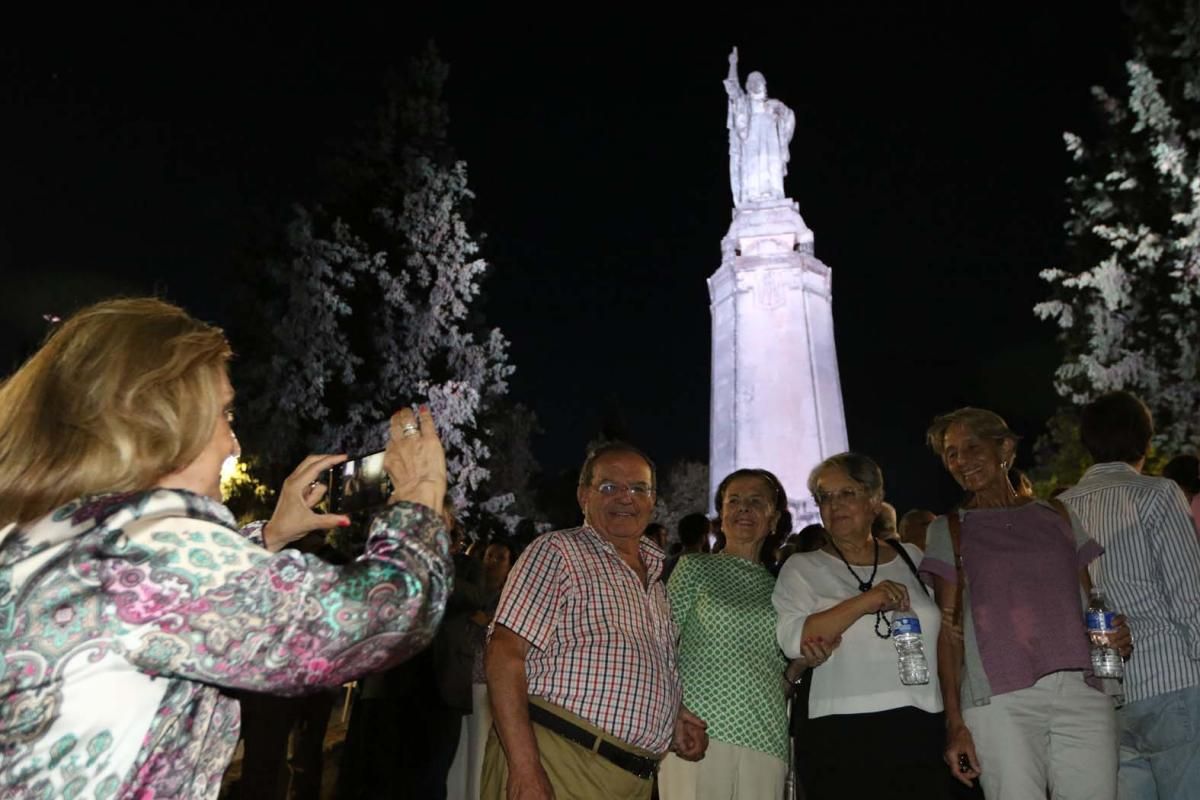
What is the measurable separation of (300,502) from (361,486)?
0.95 feet

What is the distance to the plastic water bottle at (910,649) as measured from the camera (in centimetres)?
371

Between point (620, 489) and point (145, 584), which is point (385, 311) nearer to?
point (620, 489)

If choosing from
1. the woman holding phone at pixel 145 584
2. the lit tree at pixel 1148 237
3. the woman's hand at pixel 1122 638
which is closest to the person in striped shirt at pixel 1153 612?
the woman's hand at pixel 1122 638

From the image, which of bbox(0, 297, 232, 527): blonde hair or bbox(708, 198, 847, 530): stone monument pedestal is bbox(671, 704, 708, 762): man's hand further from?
bbox(708, 198, 847, 530): stone monument pedestal

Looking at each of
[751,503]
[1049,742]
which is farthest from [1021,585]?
[751,503]

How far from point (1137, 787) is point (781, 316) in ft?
49.7

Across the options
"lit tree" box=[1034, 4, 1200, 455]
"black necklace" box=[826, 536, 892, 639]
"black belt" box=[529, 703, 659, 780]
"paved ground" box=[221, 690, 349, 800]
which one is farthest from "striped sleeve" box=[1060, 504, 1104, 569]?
"lit tree" box=[1034, 4, 1200, 455]

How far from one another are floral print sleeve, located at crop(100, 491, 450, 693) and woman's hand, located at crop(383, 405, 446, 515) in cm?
27

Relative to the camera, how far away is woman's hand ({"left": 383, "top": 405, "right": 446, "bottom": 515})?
7.07ft

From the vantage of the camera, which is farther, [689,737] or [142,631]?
[689,737]

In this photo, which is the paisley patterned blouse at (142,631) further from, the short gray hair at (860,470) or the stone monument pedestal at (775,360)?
the stone monument pedestal at (775,360)

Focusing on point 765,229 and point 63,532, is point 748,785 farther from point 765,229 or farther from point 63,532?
point 765,229

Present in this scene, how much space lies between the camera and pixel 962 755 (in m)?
3.87

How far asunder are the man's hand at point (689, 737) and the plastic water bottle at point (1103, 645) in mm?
1503
